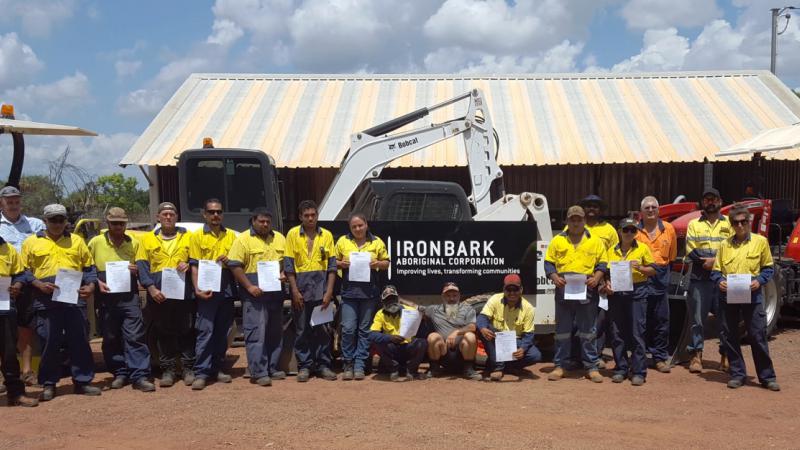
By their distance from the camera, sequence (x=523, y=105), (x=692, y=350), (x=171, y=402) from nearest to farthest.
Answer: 1. (x=171, y=402)
2. (x=692, y=350)
3. (x=523, y=105)

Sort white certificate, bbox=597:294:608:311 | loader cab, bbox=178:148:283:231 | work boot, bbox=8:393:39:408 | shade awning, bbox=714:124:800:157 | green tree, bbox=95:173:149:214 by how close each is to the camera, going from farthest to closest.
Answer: green tree, bbox=95:173:149:214
shade awning, bbox=714:124:800:157
loader cab, bbox=178:148:283:231
white certificate, bbox=597:294:608:311
work boot, bbox=8:393:39:408

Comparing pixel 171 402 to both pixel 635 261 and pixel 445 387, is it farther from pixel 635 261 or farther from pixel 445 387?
pixel 635 261

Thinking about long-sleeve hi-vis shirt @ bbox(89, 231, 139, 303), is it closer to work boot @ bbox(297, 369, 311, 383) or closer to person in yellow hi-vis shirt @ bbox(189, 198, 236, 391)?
person in yellow hi-vis shirt @ bbox(189, 198, 236, 391)

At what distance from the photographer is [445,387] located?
6922 mm

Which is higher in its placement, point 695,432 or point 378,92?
point 378,92

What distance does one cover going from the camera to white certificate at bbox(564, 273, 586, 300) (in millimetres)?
7027

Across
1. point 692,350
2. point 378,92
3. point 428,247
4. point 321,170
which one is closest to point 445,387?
point 428,247

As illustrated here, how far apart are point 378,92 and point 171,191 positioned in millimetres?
6199

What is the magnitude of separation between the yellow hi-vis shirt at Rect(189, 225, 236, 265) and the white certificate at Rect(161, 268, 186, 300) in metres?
0.20

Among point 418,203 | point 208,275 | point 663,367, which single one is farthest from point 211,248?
point 663,367

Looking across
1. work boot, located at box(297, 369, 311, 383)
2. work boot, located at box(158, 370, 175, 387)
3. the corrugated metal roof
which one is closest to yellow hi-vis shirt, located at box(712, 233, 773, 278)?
work boot, located at box(297, 369, 311, 383)

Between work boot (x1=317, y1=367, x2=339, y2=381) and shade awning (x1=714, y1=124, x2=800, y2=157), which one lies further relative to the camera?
A: shade awning (x1=714, y1=124, x2=800, y2=157)

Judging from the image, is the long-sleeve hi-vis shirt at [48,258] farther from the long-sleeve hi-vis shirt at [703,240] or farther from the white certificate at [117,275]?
the long-sleeve hi-vis shirt at [703,240]

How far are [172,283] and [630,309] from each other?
15.8 ft
